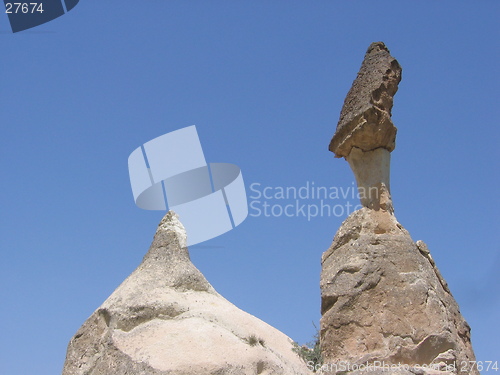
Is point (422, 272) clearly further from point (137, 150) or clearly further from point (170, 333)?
point (137, 150)

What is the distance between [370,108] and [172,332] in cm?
494

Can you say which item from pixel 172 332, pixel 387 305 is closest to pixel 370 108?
pixel 387 305

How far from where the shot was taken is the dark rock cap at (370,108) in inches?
426

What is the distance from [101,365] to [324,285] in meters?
3.57

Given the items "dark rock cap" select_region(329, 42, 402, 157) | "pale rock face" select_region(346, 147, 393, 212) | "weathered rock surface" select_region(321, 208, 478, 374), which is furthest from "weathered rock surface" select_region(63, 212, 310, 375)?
"dark rock cap" select_region(329, 42, 402, 157)

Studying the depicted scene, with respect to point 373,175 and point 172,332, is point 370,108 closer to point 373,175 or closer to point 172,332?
point 373,175

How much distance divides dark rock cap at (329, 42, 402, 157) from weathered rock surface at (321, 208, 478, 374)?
1.41 m

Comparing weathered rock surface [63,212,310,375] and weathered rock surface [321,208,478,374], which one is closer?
weathered rock surface [63,212,310,375]

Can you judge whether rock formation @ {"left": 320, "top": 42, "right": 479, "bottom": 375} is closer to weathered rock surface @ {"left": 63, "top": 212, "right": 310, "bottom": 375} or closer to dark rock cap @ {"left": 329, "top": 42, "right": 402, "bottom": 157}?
dark rock cap @ {"left": 329, "top": 42, "right": 402, "bottom": 157}

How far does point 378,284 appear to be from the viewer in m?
9.48

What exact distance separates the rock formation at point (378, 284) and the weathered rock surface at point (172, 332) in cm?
113

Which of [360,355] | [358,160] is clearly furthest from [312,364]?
[358,160]

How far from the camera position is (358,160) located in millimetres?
11062

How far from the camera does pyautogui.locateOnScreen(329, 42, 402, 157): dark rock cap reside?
35.5ft
